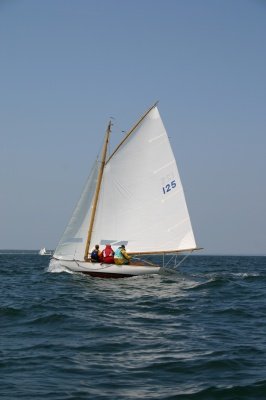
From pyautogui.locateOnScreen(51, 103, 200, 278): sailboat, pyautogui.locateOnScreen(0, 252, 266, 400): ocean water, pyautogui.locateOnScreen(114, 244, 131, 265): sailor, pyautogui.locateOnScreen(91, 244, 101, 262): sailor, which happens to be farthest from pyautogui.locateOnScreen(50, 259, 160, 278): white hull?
pyautogui.locateOnScreen(0, 252, 266, 400): ocean water

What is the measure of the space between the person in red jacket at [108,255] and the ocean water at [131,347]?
29.6 feet

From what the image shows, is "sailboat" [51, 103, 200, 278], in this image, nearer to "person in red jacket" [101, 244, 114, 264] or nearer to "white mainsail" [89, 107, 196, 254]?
"white mainsail" [89, 107, 196, 254]

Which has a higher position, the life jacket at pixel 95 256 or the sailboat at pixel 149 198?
the sailboat at pixel 149 198

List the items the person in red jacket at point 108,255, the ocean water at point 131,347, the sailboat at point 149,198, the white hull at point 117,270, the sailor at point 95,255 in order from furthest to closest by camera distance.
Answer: the sailboat at point 149,198, the sailor at point 95,255, the person in red jacket at point 108,255, the white hull at point 117,270, the ocean water at point 131,347

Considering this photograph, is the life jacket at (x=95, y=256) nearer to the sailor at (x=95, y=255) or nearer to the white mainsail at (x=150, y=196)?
the sailor at (x=95, y=255)

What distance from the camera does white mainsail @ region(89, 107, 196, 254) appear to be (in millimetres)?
34469

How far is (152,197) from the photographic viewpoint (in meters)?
34.5

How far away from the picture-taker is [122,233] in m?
34.7

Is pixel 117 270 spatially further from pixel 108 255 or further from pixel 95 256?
pixel 95 256

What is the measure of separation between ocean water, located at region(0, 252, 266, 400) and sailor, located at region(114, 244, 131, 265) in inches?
341

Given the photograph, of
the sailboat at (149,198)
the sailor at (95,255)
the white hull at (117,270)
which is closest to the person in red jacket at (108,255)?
the sailor at (95,255)

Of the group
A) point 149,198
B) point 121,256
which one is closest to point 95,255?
point 121,256

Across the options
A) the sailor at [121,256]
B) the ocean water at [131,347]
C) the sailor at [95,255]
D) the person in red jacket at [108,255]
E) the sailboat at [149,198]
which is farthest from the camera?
the sailboat at [149,198]

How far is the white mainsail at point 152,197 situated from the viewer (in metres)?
34.5
